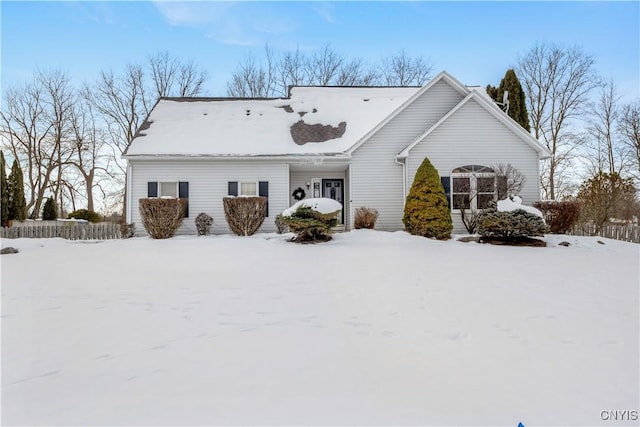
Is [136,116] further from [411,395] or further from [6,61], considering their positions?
[411,395]

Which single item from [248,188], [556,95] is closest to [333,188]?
[248,188]

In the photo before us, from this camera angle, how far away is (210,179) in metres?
14.5

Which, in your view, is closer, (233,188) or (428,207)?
(428,207)

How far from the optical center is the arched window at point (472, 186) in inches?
517

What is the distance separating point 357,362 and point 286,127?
1410cm

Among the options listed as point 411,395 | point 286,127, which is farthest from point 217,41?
point 411,395

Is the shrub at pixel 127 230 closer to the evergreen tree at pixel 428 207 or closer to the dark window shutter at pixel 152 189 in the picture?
the dark window shutter at pixel 152 189

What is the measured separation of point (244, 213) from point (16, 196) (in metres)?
14.1

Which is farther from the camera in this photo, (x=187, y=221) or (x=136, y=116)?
(x=136, y=116)

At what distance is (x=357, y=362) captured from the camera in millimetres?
2918

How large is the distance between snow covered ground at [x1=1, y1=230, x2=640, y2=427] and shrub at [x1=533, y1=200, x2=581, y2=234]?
627cm

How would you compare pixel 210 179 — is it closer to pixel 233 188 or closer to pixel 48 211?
pixel 233 188

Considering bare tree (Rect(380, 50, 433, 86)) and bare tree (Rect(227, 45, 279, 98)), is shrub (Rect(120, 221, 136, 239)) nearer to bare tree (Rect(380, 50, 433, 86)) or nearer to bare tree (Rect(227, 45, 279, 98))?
bare tree (Rect(227, 45, 279, 98))

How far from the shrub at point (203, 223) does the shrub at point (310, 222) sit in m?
4.48
